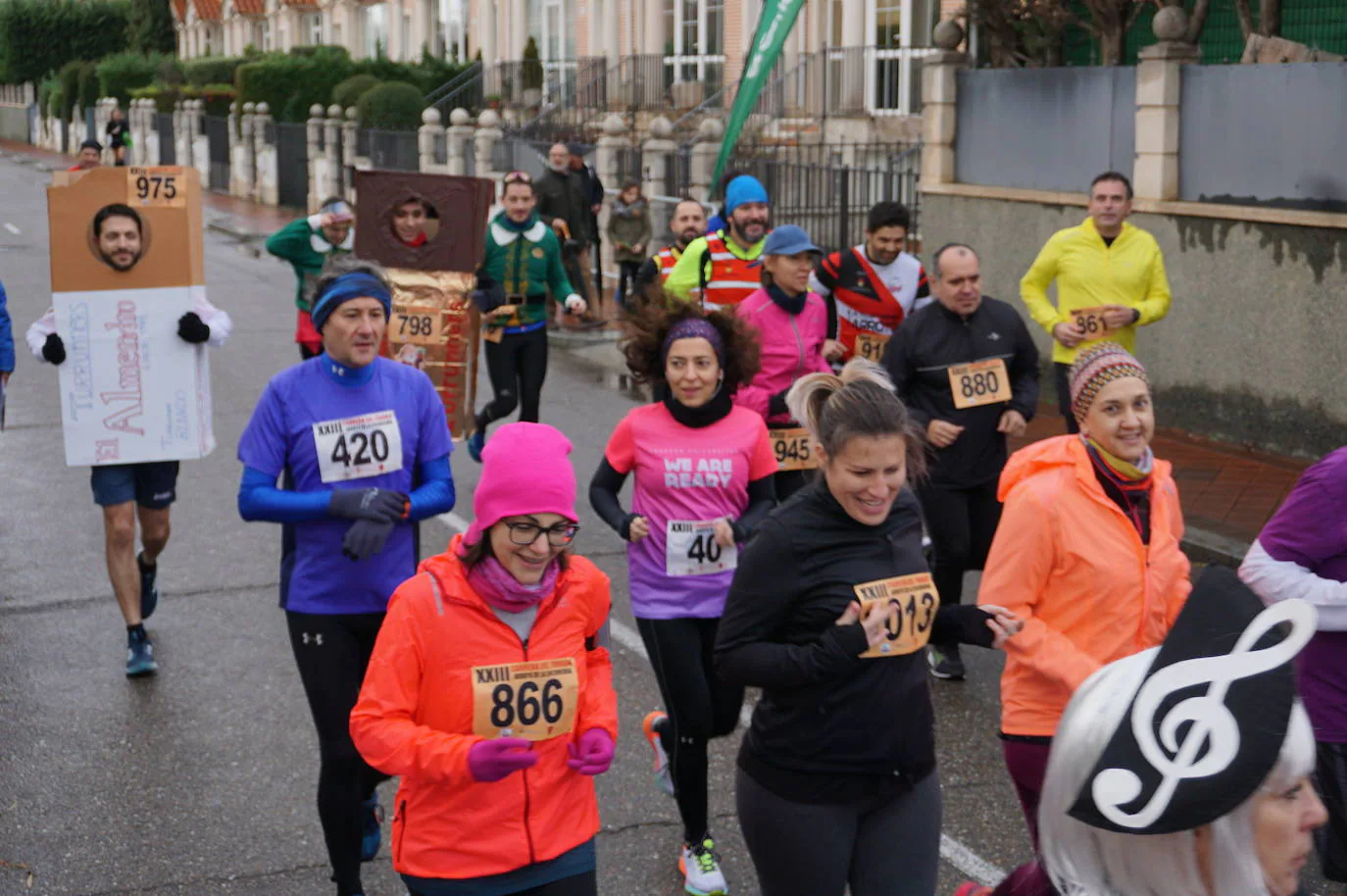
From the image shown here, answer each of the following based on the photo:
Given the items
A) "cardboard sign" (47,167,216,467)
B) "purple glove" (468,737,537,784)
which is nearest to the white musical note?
"purple glove" (468,737,537,784)

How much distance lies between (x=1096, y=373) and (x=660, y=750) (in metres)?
2.18

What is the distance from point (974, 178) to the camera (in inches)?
597

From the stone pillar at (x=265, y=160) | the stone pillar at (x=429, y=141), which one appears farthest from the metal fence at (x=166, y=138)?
the stone pillar at (x=429, y=141)

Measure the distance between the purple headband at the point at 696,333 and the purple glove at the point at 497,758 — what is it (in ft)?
7.24

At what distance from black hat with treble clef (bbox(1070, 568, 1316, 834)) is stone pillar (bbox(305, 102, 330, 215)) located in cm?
3858

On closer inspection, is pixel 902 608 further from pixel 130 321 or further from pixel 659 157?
pixel 659 157

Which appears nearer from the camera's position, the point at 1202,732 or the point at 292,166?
the point at 1202,732

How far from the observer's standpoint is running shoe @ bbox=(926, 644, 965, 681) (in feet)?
23.7

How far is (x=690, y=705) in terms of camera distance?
16.9 feet

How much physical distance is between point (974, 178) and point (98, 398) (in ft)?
32.1

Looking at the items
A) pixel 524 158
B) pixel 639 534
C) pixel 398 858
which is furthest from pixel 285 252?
pixel 524 158

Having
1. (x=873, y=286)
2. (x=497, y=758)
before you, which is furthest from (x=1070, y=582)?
(x=873, y=286)

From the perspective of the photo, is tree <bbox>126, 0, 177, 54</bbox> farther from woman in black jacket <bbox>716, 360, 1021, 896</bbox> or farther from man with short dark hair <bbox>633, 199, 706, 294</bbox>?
woman in black jacket <bbox>716, 360, 1021, 896</bbox>

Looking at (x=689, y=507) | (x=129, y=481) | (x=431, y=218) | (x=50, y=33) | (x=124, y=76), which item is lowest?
(x=129, y=481)
